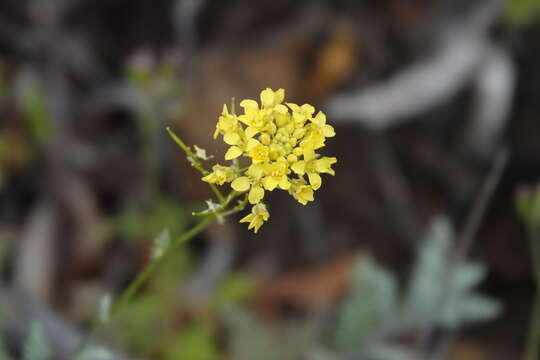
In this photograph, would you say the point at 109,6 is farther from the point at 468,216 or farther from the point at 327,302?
the point at 468,216

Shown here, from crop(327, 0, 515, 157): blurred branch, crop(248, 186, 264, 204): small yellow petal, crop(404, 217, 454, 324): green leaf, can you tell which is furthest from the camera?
crop(327, 0, 515, 157): blurred branch

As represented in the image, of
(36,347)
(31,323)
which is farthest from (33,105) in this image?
(36,347)

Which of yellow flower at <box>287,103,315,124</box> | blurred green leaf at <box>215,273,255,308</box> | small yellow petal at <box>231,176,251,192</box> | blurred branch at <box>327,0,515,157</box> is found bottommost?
small yellow petal at <box>231,176,251,192</box>

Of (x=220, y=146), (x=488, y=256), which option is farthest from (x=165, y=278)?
(x=488, y=256)

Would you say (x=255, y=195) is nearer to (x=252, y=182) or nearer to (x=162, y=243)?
(x=252, y=182)

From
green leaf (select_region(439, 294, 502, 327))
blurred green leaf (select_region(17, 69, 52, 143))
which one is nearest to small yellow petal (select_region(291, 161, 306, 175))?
green leaf (select_region(439, 294, 502, 327))

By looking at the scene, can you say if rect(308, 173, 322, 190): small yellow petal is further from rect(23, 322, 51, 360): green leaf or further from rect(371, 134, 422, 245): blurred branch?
rect(371, 134, 422, 245): blurred branch

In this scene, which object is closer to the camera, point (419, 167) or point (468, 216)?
point (468, 216)

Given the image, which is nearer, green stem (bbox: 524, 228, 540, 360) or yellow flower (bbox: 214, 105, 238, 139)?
yellow flower (bbox: 214, 105, 238, 139)
